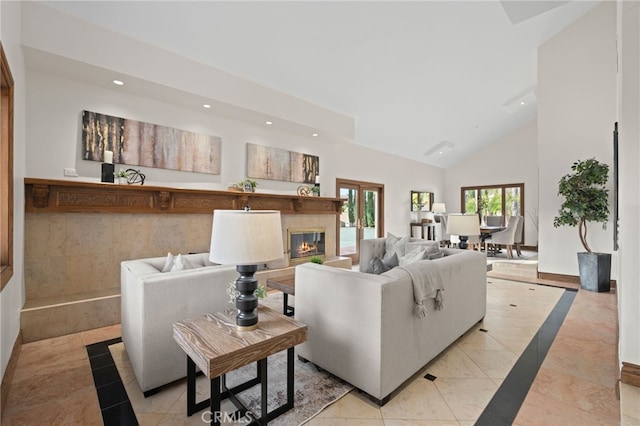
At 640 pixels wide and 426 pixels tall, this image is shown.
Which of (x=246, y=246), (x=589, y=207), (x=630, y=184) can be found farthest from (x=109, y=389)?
(x=589, y=207)

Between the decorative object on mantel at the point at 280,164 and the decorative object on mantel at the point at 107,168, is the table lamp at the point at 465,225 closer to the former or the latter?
the decorative object on mantel at the point at 280,164

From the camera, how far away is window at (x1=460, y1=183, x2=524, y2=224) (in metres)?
9.15

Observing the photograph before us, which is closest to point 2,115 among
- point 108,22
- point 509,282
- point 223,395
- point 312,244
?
point 108,22

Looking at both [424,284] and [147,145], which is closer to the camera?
[424,284]

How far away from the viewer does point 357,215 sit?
7438mm

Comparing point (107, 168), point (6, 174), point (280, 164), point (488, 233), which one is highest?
point (280, 164)

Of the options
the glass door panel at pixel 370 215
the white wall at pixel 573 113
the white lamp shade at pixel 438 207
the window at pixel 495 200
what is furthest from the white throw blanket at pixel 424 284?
the window at pixel 495 200

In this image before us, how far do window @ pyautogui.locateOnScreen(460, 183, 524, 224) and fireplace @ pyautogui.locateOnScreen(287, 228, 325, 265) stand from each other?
648cm

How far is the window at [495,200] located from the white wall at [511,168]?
13 centimetres

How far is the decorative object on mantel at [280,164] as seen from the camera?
513 centimetres

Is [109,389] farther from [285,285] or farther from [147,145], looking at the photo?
[147,145]

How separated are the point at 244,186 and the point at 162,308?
299cm

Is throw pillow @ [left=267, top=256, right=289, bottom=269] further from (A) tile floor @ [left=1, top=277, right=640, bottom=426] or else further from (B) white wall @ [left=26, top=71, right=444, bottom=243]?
(A) tile floor @ [left=1, top=277, right=640, bottom=426]

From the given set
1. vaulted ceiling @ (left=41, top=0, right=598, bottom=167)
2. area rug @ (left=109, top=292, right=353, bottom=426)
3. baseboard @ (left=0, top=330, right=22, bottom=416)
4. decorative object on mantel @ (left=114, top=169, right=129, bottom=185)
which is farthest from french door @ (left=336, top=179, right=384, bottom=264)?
baseboard @ (left=0, top=330, right=22, bottom=416)
